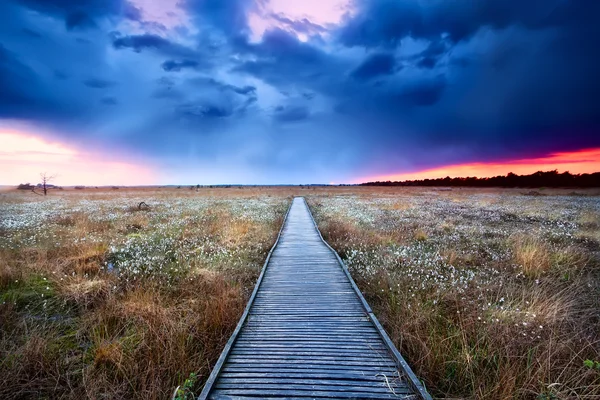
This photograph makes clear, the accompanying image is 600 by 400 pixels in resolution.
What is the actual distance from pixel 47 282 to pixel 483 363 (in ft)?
37.1

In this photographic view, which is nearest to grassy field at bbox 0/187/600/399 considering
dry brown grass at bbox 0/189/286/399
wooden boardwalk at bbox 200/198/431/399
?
dry brown grass at bbox 0/189/286/399

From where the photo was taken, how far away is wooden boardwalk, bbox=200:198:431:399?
161 inches

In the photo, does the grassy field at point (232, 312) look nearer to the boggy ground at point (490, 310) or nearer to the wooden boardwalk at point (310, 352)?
the boggy ground at point (490, 310)

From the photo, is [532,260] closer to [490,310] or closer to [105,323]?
[490,310]

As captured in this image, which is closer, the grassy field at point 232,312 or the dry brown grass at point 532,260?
the grassy field at point 232,312

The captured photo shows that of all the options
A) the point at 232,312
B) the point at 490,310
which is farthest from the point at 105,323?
the point at 490,310

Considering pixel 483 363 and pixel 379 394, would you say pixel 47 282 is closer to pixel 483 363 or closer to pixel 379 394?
pixel 379 394

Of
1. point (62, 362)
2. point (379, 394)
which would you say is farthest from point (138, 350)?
point (379, 394)

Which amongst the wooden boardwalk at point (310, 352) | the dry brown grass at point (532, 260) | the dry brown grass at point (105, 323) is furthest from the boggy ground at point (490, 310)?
the dry brown grass at point (105, 323)

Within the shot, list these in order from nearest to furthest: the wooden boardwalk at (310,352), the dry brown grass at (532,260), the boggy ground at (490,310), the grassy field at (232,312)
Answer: the wooden boardwalk at (310,352) → the boggy ground at (490,310) → the grassy field at (232,312) → the dry brown grass at (532,260)

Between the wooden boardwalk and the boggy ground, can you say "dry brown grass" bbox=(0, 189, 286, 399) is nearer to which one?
the wooden boardwalk

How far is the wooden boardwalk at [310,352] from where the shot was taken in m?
4.08

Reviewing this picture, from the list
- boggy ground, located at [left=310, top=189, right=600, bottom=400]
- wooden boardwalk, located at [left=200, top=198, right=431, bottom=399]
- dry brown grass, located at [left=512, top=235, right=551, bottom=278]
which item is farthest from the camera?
dry brown grass, located at [left=512, top=235, right=551, bottom=278]

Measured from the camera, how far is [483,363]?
16.9 ft
